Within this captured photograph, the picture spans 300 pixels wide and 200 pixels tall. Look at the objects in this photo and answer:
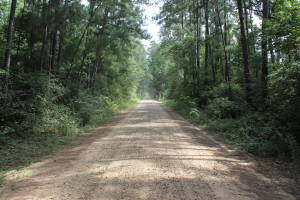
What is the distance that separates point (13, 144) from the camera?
7.20 metres

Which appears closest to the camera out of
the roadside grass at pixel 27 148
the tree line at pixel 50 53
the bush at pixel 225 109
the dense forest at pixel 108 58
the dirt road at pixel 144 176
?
the dirt road at pixel 144 176

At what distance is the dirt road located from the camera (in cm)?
392

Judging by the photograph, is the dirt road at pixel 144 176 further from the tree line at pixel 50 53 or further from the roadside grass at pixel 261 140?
the tree line at pixel 50 53

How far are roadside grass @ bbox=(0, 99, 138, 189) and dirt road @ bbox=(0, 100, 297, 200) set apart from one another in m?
0.39

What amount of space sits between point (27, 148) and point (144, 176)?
4517 mm

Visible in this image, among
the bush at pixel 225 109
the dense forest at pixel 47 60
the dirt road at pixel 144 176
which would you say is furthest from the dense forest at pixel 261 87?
the dense forest at pixel 47 60

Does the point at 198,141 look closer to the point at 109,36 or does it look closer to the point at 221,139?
the point at 221,139

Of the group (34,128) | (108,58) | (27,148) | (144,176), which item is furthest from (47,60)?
(144,176)

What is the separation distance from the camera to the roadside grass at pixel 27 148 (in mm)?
5559

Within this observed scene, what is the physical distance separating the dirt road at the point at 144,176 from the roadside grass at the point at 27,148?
15.4 inches

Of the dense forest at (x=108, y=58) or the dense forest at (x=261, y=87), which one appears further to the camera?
the dense forest at (x=108, y=58)

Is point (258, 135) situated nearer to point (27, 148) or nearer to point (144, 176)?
point (144, 176)

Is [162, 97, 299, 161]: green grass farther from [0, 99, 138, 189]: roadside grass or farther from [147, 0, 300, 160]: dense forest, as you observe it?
[0, 99, 138, 189]: roadside grass

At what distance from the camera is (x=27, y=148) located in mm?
7098
